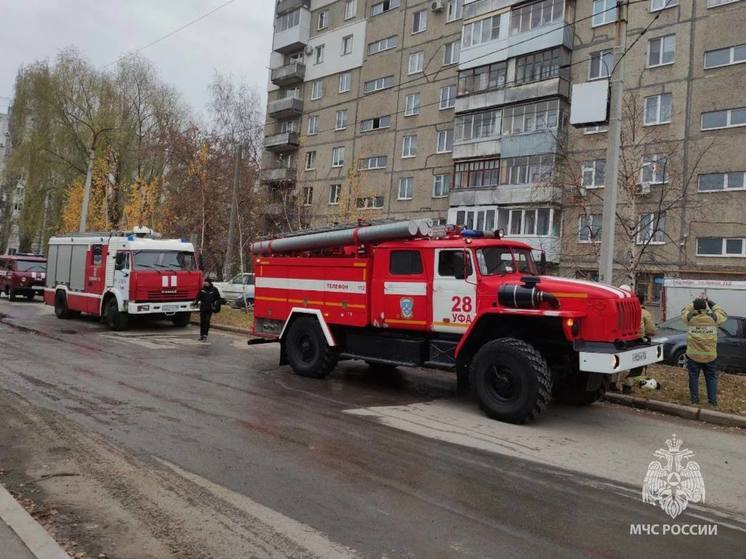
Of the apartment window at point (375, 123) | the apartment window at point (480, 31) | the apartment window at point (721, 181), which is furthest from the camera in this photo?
the apartment window at point (375, 123)

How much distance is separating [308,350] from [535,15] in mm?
27035

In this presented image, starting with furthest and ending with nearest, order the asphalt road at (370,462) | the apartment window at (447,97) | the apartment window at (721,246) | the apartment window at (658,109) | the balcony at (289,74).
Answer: the balcony at (289,74)
the apartment window at (447,97)
the apartment window at (658,109)
the apartment window at (721,246)
the asphalt road at (370,462)

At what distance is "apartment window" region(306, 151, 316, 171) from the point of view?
145 feet

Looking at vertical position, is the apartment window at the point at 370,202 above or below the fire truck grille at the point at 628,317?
above

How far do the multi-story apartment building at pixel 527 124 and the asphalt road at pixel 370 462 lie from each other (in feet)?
35.7

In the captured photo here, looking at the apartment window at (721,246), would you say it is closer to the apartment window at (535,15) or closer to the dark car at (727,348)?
the dark car at (727,348)

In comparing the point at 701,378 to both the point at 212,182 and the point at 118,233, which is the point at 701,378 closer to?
the point at 118,233

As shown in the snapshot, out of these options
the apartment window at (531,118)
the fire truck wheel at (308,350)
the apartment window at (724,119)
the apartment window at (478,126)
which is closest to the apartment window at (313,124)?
the apartment window at (478,126)

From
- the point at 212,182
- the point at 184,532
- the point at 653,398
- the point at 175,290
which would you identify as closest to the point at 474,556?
the point at 184,532

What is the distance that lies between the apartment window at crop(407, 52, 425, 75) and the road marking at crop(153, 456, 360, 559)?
36.7 m

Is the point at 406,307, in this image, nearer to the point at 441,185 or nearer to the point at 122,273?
the point at 122,273

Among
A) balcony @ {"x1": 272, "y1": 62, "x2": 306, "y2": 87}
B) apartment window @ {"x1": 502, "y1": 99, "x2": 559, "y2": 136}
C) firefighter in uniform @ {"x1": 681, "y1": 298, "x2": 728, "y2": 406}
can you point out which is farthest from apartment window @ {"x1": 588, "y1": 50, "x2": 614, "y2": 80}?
balcony @ {"x1": 272, "y1": 62, "x2": 306, "y2": 87}

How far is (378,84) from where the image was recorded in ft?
134

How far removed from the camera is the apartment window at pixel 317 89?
4522cm
